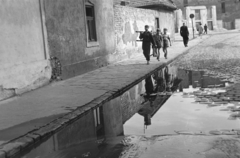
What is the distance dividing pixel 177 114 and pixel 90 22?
9.74m

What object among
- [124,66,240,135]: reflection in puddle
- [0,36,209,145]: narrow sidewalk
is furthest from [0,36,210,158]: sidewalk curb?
[124,66,240,135]: reflection in puddle

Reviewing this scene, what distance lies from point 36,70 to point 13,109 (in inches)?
117

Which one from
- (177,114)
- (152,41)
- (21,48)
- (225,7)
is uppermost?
(225,7)

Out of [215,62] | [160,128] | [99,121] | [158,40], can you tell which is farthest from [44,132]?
[158,40]

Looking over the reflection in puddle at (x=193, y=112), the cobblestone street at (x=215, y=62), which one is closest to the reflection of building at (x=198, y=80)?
the reflection in puddle at (x=193, y=112)

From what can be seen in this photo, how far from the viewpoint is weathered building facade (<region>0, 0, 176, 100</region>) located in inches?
344

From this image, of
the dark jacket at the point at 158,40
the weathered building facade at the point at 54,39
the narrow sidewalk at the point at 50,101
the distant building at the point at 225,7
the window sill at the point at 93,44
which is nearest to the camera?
the narrow sidewalk at the point at 50,101

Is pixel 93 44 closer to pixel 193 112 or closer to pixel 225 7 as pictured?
pixel 193 112

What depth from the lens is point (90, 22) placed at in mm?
15086

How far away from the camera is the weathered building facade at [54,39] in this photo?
8.75 meters

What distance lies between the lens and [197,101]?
285 inches

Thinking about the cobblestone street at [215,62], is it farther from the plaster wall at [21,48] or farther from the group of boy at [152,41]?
the plaster wall at [21,48]

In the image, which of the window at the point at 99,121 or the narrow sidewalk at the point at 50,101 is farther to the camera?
the narrow sidewalk at the point at 50,101

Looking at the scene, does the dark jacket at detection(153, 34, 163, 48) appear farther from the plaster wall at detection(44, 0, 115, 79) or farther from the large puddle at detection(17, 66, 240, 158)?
the large puddle at detection(17, 66, 240, 158)
